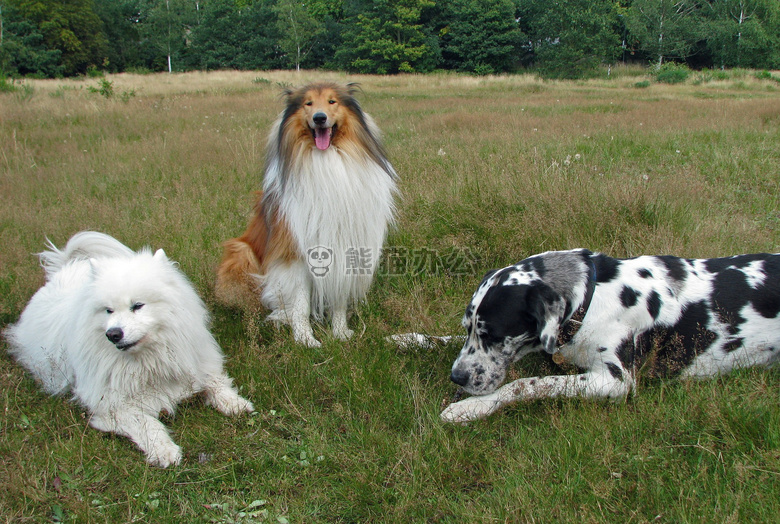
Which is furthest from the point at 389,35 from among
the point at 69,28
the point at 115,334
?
the point at 115,334

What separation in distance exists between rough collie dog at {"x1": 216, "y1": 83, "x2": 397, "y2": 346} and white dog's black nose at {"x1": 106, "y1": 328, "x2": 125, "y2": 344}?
1.30 metres

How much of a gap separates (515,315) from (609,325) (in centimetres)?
51

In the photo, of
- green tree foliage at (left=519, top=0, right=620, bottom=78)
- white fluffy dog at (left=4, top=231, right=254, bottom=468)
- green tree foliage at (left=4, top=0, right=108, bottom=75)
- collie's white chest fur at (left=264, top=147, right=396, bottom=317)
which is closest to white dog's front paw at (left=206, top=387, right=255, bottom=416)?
white fluffy dog at (left=4, top=231, right=254, bottom=468)

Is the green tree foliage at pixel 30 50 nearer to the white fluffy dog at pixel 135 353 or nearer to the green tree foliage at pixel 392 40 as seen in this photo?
the green tree foliage at pixel 392 40

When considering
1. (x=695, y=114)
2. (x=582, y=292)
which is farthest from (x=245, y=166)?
(x=695, y=114)

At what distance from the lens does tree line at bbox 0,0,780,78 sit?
37.5 metres

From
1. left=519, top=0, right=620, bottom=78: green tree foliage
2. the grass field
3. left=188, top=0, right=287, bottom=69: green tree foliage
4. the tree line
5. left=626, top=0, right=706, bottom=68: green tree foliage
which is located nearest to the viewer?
the grass field

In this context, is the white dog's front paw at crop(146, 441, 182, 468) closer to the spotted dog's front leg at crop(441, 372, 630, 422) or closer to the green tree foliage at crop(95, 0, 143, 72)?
the spotted dog's front leg at crop(441, 372, 630, 422)

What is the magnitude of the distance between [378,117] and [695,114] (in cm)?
700

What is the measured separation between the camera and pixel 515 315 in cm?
255

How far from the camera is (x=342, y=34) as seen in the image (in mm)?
44875

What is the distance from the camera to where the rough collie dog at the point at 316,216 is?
3572 millimetres

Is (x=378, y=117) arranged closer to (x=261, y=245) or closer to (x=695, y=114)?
(x=695, y=114)

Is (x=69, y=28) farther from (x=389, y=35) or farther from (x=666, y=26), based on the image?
(x=666, y=26)
